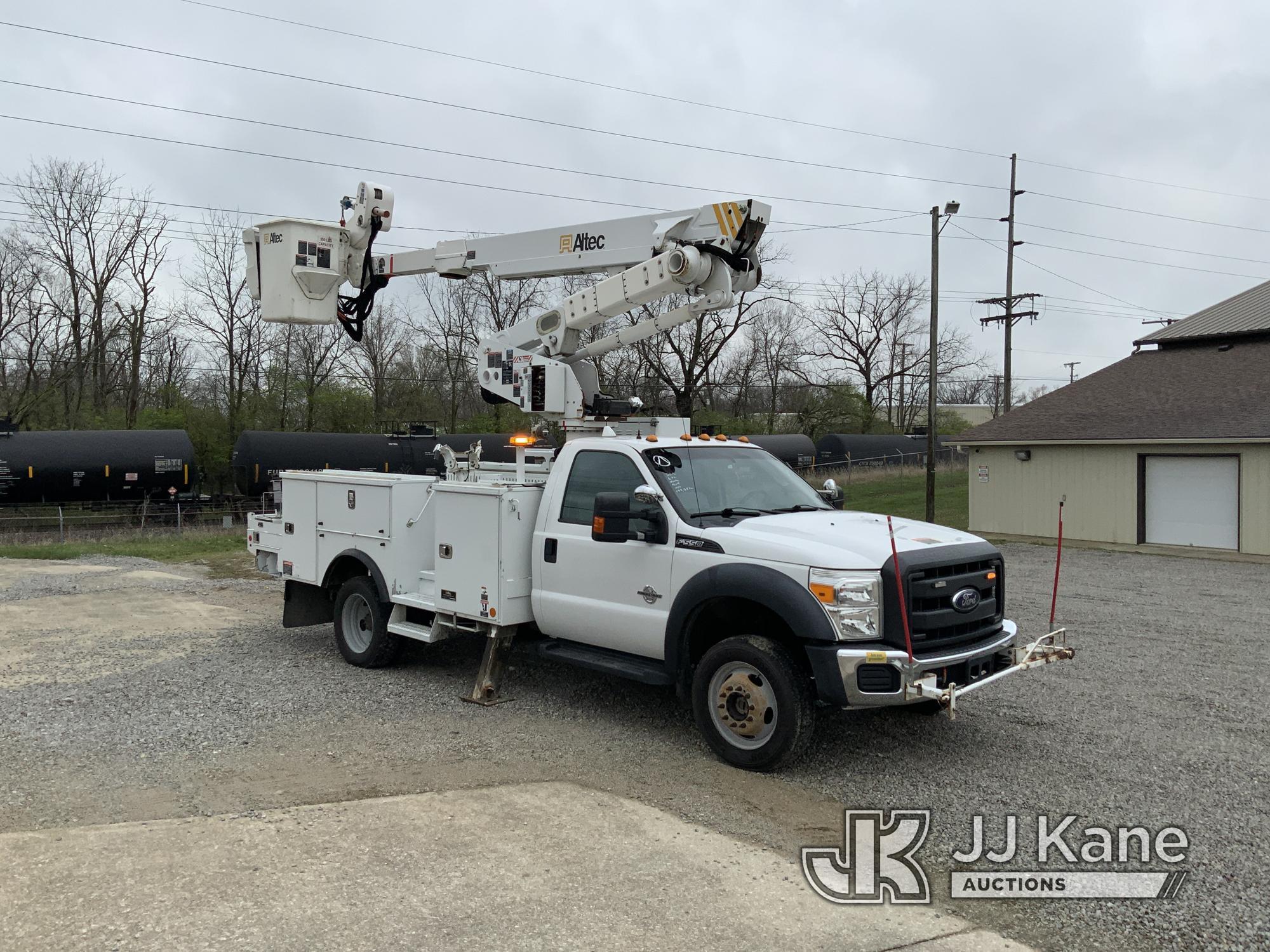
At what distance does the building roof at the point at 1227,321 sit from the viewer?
917 inches

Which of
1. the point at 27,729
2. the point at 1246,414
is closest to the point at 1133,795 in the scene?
the point at 27,729

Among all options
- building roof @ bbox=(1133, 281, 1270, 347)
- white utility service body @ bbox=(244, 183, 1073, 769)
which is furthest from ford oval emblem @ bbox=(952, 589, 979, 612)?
building roof @ bbox=(1133, 281, 1270, 347)

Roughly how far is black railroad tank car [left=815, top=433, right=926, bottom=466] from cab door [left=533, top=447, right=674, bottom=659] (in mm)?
36867

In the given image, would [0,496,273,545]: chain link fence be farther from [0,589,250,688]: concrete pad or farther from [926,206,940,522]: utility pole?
[926,206,940,522]: utility pole

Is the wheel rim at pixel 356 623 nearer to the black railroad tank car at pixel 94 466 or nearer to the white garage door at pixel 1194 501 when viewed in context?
the black railroad tank car at pixel 94 466

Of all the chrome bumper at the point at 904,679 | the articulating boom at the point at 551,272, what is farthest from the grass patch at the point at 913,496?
the chrome bumper at the point at 904,679

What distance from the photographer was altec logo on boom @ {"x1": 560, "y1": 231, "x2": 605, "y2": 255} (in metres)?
9.02

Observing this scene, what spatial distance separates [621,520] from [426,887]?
8.90 ft

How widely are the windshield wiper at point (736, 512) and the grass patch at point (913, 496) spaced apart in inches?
677

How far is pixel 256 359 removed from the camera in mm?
40781

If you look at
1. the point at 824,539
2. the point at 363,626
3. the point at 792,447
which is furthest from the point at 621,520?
the point at 792,447

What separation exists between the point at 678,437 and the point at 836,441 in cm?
3719

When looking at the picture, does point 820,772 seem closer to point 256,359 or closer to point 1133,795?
point 1133,795

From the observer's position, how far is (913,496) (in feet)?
107
